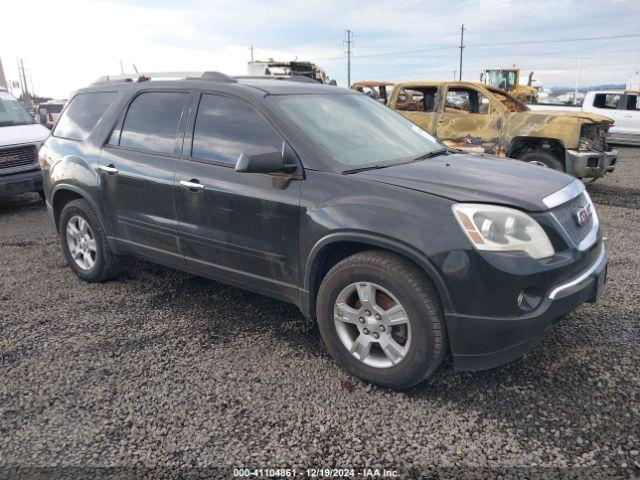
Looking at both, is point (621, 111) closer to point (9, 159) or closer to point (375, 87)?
point (375, 87)

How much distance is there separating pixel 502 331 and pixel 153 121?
2891 mm

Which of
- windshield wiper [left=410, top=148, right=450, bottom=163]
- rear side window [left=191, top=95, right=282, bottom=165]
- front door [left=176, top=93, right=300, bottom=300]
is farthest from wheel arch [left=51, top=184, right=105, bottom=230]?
windshield wiper [left=410, top=148, right=450, bottom=163]

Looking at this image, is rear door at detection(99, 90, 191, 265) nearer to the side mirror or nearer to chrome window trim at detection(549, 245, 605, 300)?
the side mirror

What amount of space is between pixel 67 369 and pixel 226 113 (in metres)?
1.93

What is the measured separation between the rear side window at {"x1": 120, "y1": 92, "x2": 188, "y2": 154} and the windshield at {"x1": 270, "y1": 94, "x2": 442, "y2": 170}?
2.76 ft

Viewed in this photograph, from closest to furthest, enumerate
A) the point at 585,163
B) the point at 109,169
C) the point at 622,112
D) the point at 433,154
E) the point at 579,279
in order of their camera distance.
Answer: the point at 579,279
the point at 433,154
the point at 109,169
the point at 585,163
the point at 622,112

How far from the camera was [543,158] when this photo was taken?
815 centimetres

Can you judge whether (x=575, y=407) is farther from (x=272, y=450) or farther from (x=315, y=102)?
(x=315, y=102)

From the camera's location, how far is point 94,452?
247cm

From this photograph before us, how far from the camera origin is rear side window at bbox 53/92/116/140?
4.36m

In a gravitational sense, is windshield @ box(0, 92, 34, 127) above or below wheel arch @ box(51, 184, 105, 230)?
above

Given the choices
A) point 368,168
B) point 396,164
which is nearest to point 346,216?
point 368,168

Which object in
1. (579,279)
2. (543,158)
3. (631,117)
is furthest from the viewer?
(631,117)

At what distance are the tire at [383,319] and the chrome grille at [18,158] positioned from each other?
263 inches
